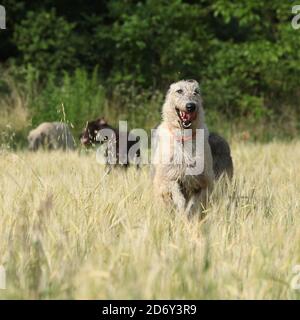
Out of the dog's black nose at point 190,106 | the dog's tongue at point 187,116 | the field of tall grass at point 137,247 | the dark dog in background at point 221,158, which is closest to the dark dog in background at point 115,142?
the dark dog in background at point 221,158

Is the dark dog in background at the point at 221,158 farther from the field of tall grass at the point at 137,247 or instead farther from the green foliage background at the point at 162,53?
the green foliage background at the point at 162,53

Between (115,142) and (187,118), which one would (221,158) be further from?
(187,118)

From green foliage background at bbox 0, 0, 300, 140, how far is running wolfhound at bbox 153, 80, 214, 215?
9.92 m

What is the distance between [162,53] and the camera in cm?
1767

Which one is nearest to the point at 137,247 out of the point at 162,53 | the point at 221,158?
the point at 221,158

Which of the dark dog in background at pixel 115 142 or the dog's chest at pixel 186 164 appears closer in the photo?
the dog's chest at pixel 186 164

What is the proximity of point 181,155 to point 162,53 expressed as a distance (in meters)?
11.9

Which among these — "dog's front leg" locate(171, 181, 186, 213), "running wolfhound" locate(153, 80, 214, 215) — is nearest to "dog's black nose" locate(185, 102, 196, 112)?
"running wolfhound" locate(153, 80, 214, 215)

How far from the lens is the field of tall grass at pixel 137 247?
3.42m

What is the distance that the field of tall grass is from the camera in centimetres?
342

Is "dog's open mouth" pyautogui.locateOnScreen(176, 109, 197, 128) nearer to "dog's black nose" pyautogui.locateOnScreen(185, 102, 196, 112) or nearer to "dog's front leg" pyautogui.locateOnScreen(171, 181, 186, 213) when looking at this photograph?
"dog's black nose" pyautogui.locateOnScreen(185, 102, 196, 112)

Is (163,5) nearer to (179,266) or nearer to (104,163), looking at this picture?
(104,163)

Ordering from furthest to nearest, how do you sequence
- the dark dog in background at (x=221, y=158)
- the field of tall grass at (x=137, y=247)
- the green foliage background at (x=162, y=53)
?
the green foliage background at (x=162, y=53)
the dark dog in background at (x=221, y=158)
the field of tall grass at (x=137, y=247)

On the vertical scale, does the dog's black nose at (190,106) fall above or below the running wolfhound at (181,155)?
above
